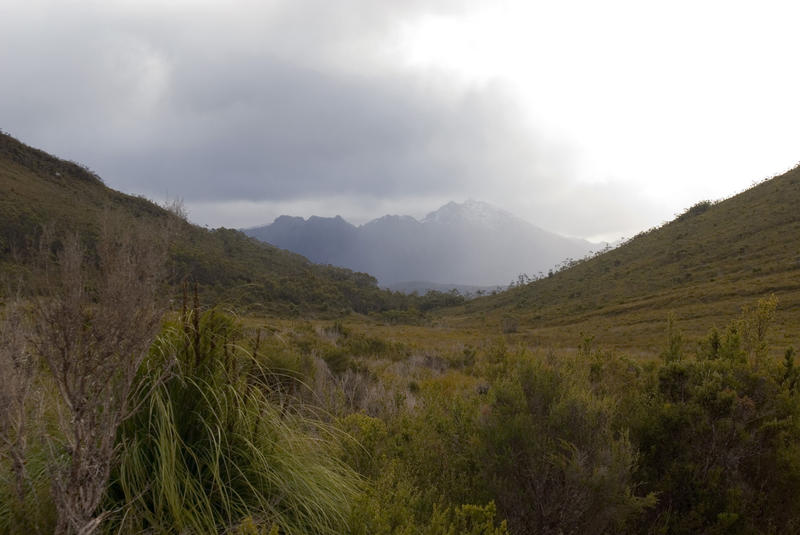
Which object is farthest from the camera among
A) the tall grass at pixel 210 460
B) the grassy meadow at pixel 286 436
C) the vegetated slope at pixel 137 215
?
the vegetated slope at pixel 137 215

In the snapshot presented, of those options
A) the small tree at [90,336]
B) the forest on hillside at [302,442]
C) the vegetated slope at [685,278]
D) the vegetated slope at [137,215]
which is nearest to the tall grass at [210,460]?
the forest on hillside at [302,442]

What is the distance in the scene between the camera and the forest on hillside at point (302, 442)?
1.93 metres

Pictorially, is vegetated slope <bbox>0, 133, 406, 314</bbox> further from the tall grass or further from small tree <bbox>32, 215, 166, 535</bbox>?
small tree <bbox>32, 215, 166, 535</bbox>

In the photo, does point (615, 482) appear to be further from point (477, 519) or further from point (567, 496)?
point (477, 519)

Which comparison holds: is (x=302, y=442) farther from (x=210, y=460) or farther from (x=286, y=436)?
(x=210, y=460)

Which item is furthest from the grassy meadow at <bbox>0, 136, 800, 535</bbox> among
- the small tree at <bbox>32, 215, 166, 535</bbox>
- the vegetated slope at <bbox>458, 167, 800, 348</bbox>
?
the vegetated slope at <bbox>458, 167, 800, 348</bbox>

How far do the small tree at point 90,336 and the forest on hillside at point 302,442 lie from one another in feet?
0.03

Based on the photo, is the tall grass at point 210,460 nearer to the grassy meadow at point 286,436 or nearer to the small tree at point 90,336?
the grassy meadow at point 286,436

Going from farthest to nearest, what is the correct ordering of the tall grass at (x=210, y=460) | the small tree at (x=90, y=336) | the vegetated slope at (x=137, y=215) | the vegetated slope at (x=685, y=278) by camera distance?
the vegetated slope at (x=137, y=215)
the vegetated slope at (x=685, y=278)
the tall grass at (x=210, y=460)
the small tree at (x=90, y=336)

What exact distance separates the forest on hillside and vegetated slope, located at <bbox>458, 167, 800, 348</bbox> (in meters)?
A: 21.6

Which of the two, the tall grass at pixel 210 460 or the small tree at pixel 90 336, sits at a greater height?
the small tree at pixel 90 336

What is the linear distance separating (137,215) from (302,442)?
80.8 feet

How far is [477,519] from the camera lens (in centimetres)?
233

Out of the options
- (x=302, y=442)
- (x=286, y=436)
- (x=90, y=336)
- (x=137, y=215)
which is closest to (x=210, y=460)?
(x=286, y=436)
